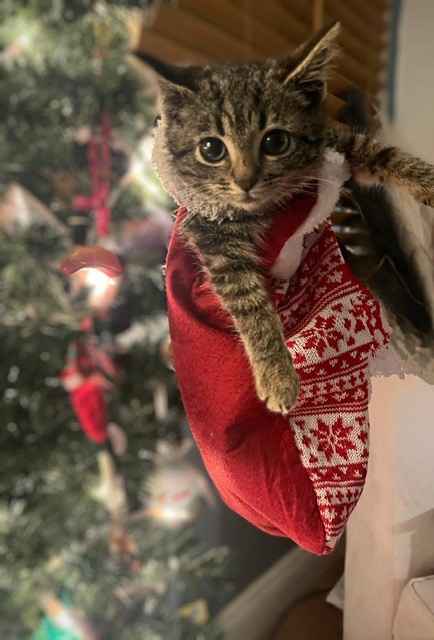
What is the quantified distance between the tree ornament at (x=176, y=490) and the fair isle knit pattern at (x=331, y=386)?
2.29 feet

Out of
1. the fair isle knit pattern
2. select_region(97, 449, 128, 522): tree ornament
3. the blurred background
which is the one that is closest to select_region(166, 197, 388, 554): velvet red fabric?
the fair isle knit pattern

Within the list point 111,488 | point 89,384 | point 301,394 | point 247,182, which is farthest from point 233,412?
point 111,488

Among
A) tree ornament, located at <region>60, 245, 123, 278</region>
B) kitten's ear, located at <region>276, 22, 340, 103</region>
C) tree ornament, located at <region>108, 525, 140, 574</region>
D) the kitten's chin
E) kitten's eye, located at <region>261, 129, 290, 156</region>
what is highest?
kitten's ear, located at <region>276, 22, 340, 103</region>

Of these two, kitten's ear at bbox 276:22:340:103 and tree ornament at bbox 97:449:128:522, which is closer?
kitten's ear at bbox 276:22:340:103

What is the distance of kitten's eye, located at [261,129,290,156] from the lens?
34 cm

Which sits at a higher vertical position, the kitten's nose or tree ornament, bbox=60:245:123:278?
the kitten's nose

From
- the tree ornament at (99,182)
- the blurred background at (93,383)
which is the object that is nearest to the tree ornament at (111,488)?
the blurred background at (93,383)

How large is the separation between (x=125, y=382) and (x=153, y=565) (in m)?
0.39

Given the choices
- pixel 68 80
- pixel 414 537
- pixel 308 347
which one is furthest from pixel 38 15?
pixel 414 537

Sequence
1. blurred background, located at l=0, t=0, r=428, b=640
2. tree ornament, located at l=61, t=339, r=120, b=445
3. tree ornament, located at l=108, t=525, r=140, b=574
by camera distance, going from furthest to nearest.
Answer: tree ornament, located at l=108, t=525, r=140, b=574, tree ornament, located at l=61, t=339, r=120, b=445, blurred background, located at l=0, t=0, r=428, b=640

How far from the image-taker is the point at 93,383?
3.03 ft

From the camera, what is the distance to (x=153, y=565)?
1.06 metres

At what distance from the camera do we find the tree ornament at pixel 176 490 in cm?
105

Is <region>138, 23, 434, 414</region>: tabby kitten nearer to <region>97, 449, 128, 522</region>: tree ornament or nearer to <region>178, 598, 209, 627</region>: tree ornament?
<region>97, 449, 128, 522</region>: tree ornament
